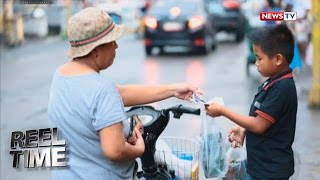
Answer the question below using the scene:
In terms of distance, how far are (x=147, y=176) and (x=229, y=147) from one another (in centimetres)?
64

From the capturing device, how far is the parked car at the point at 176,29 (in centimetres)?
1747

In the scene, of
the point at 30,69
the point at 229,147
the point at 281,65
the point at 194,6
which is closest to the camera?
the point at 281,65

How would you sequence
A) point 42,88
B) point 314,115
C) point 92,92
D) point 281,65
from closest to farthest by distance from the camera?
point 92,92
point 281,65
point 314,115
point 42,88

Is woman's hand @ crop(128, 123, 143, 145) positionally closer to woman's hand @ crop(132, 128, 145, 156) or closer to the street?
woman's hand @ crop(132, 128, 145, 156)

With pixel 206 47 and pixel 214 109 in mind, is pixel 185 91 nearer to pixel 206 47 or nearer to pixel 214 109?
pixel 214 109

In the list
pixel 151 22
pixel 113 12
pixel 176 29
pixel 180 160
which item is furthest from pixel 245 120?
pixel 113 12

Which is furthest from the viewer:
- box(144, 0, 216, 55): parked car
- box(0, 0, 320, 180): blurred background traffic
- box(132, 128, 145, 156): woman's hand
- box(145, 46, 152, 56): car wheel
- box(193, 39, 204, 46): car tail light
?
box(145, 46, 152, 56): car wheel

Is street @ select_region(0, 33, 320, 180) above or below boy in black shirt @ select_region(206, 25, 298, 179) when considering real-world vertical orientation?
below

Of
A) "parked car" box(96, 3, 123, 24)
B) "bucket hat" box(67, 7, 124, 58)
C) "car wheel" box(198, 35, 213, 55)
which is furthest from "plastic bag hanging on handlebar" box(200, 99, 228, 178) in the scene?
"car wheel" box(198, 35, 213, 55)

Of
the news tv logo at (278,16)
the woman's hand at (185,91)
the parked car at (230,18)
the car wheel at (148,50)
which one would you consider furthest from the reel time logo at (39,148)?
the parked car at (230,18)

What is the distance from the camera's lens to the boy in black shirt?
3436 millimetres

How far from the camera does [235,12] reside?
22703 mm

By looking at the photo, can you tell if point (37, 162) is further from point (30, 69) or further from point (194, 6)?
point (194, 6)

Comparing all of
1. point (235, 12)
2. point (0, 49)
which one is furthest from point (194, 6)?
point (0, 49)
